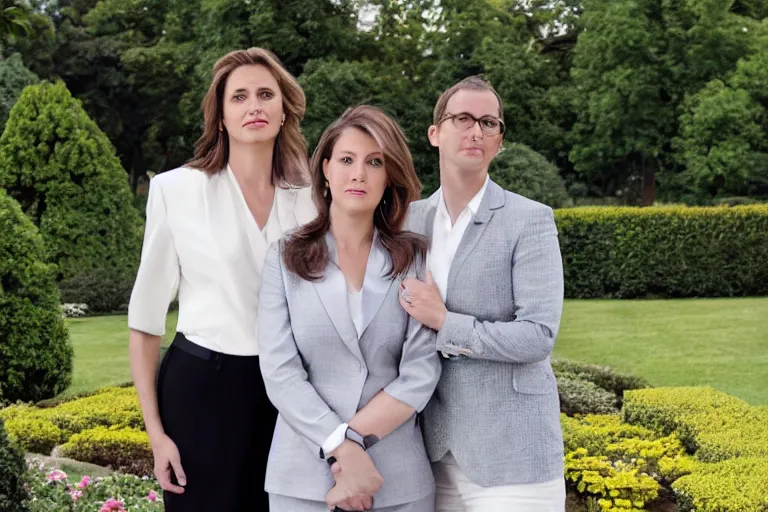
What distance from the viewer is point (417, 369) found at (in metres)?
2.32

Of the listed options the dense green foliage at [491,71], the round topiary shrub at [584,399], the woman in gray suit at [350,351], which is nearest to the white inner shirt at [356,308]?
the woman in gray suit at [350,351]

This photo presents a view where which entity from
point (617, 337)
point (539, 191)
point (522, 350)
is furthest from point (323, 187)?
point (539, 191)

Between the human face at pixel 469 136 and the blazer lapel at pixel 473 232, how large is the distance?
102 millimetres

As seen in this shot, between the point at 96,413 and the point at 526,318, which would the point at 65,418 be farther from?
the point at 526,318

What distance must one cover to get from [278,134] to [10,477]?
1.64 meters

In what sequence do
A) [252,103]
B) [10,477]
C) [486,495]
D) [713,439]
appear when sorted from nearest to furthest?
[486,495] → [252,103] → [10,477] → [713,439]

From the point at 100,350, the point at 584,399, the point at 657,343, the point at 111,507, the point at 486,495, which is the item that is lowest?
the point at 100,350

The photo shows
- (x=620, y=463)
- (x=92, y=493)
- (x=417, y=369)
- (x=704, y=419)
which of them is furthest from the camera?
(x=704, y=419)

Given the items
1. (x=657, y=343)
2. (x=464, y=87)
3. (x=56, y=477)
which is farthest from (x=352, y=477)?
(x=657, y=343)

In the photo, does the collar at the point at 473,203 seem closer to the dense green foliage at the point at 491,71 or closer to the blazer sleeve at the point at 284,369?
the blazer sleeve at the point at 284,369

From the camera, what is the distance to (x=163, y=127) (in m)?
25.9

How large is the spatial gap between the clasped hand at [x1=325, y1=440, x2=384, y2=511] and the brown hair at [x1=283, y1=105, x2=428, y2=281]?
0.45 meters

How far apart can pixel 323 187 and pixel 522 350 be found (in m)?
0.70

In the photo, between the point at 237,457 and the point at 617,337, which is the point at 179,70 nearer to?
the point at 617,337
